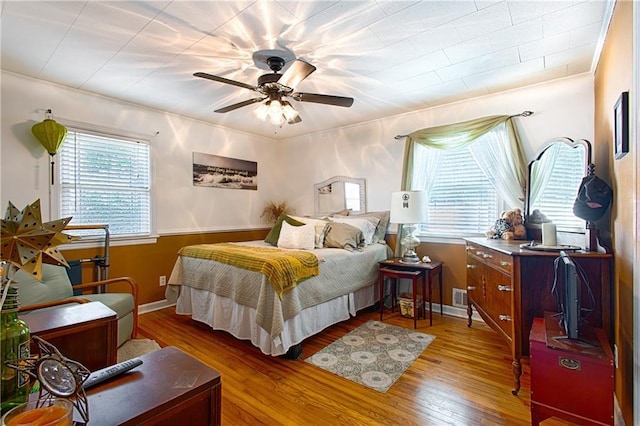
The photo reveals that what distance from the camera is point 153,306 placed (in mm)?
3822

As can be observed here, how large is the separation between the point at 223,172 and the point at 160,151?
904 mm

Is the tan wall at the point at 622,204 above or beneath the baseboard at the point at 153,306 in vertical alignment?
above

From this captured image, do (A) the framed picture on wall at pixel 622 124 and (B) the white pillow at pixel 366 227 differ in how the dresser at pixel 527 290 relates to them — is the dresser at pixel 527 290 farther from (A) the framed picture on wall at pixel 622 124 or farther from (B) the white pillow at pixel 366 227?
(B) the white pillow at pixel 366 227

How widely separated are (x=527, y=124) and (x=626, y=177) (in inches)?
68.4

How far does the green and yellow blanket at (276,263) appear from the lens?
246 cm

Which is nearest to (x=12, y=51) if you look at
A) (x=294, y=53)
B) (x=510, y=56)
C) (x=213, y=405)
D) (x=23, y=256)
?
(x=294, y=53)

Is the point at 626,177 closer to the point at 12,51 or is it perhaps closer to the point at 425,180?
the point at 425,180

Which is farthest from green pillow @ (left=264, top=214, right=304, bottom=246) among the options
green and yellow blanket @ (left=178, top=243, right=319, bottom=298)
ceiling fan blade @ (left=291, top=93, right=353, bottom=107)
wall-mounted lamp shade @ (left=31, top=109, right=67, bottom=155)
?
wall-mounted lamp shade @ (left=31, top=109, right=67, bottom=155)

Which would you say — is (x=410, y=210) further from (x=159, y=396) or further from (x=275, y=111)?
(x=159, y=396)

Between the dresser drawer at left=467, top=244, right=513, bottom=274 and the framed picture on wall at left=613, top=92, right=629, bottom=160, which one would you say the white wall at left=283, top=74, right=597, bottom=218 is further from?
the framed picture on wall at left=613, top=92, right=629, bottom=160

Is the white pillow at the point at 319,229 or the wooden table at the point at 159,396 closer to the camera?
the wooden table at the point at 159,396

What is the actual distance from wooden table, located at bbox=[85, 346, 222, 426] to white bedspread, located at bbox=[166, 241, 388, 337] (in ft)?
4.39

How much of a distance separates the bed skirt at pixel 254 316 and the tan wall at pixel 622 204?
6.64 feet

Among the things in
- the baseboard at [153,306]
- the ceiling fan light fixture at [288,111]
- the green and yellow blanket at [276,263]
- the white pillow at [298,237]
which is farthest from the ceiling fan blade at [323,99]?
the baseboard at [153,306]
